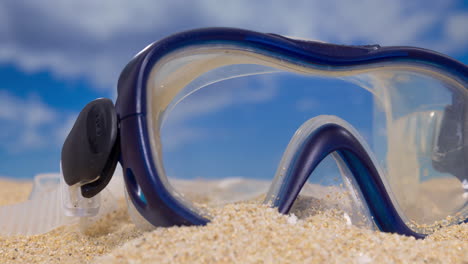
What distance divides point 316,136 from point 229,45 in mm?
509

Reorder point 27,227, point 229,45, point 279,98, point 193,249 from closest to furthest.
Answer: point 193,249
point 229,45
point 279,98
point 27,227

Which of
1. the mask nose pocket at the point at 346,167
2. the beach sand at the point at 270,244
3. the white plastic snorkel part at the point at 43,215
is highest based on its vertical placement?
the mask nose pocket at the point at 346,167

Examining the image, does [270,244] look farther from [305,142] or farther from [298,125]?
[298,125]

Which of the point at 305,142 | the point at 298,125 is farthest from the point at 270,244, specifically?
the point at 298,125

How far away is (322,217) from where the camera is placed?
1.52 m

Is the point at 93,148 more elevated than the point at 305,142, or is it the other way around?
the point at 305,142

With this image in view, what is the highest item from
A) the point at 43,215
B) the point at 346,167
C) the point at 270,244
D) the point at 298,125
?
the point at 298,125

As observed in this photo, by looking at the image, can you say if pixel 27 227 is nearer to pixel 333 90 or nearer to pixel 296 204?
pixel 296 204

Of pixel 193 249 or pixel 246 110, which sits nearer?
pixel 193 249

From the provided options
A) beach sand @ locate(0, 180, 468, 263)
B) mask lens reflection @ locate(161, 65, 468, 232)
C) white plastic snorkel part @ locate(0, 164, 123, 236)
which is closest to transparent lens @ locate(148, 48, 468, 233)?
mask lens reflection @ locate(161, 65, 468, 232)

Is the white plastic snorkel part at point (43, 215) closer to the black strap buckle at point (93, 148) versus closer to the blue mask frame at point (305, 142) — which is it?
the black strap buckle at point (93, 148)

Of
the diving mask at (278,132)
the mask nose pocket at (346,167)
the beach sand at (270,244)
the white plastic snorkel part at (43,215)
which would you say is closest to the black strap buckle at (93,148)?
the diving mask at (278,132)

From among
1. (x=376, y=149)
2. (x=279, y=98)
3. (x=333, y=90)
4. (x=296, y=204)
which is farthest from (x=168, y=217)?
(x=376, y=149)

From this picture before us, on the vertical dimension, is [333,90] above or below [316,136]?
above
